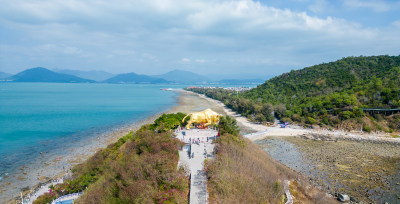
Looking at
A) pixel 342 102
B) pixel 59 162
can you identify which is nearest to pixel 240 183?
pixel 59 162

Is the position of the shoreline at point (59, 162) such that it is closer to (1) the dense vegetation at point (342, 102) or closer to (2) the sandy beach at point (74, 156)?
(2) the sandy beach at point (74, 156)

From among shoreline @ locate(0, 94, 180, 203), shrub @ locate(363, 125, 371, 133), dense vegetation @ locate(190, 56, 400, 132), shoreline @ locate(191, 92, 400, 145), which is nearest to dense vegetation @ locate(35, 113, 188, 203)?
shoreline @ locate(0, 94, 180, 203)

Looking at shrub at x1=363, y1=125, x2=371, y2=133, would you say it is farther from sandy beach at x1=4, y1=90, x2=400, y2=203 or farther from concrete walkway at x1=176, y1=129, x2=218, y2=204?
concrete walkway at x1=176, y1=129, x2=218, y2=204

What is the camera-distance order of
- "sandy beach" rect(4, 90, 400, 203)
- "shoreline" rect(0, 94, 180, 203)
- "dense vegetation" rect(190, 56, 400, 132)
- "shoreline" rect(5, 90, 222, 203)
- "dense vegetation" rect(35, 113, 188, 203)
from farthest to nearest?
1. "dense vegetation" rect(190, 56, 400, 132)
2. "sandy beach" rect(4, 90, 400, 203)
3. "shoreline" rect(5, 90, 222, 203)
4. "shoreline" rect(0, 94, 180, 203)
5. "dense vegetation" rect(35, 113, 188, 203)

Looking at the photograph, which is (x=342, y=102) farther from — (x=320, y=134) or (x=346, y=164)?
(x=346, y=164)

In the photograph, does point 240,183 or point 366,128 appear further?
point 366,128

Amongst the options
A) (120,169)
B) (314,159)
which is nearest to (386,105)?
(314,159)
